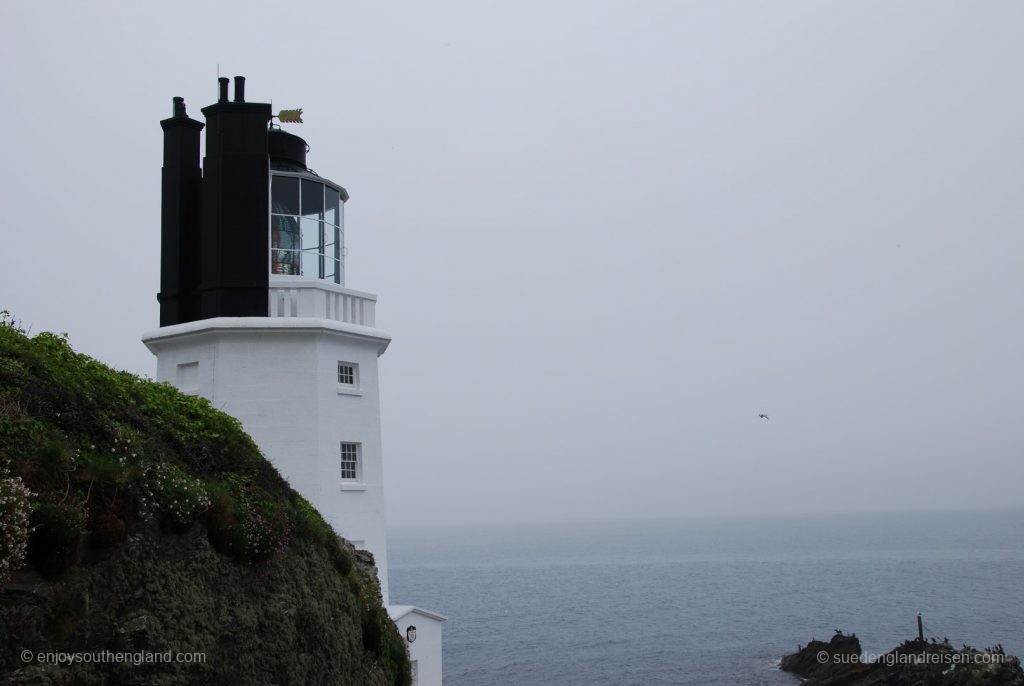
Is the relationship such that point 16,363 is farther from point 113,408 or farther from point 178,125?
point 178,125

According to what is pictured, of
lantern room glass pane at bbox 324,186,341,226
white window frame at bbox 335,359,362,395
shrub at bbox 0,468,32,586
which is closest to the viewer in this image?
shrub at bbox 0,468,32,586

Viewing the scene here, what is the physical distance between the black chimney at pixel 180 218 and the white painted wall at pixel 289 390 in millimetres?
915

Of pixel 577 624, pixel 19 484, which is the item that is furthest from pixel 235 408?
pixel 577 624

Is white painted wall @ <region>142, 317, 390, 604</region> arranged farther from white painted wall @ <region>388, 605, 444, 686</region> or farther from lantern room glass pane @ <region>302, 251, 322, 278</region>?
lantern room glass pane @ <region>302, 251, 322, 278</region>

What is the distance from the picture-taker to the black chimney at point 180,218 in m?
18.0

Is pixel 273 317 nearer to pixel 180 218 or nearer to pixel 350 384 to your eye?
pixel 350 384

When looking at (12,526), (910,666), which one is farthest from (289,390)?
(910,666)

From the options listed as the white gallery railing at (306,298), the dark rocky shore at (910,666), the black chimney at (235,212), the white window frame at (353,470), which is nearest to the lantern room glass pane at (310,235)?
the white gallery railing at (306,298)

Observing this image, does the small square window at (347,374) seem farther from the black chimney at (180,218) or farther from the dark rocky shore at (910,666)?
the dark rocky shore at (910,666)

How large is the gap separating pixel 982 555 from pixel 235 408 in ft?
430

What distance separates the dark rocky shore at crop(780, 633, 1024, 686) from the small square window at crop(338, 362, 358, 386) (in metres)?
24.0

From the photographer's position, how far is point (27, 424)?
343 inches

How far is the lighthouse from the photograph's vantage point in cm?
1681

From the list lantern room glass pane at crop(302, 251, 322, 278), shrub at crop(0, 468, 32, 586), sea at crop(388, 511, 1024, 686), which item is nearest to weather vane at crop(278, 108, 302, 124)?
lantern room glass pane at crop(302, 251, 322, 278)
